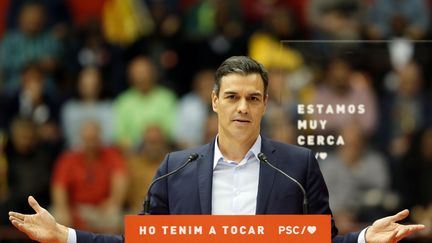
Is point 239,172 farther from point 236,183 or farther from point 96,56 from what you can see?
point 96,56

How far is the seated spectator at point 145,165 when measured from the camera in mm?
9500

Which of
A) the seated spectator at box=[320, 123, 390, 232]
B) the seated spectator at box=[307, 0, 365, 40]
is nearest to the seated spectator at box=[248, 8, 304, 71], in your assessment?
the seated spectator at box=[307, 0, 365, 40]

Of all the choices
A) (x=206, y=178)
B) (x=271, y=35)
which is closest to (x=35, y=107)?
(x=271, y=35)

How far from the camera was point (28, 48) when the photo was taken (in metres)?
10.9

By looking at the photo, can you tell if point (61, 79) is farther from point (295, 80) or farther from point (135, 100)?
point (295, 80)

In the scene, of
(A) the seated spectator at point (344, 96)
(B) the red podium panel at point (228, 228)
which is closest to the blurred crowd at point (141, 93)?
(A) the seated spectator at point (344, 96)

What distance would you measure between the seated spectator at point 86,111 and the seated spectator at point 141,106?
9cm

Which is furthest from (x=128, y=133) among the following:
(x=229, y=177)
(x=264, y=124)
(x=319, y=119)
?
(x=229, y=177)

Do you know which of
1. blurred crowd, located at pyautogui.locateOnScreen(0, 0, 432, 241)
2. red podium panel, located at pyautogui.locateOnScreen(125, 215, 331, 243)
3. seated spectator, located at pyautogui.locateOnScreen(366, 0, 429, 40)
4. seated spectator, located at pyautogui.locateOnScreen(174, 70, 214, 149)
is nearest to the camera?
red podium panel, located at pyautogui.locateOnScreen(125, 215, 331, 243)

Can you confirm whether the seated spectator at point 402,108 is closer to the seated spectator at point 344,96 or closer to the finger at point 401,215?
the seated spectator at point 344,96

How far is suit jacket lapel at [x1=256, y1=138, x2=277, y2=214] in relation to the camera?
4.85 metres

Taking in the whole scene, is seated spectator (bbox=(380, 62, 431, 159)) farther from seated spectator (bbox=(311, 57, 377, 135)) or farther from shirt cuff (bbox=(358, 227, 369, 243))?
shirt cuff (bbox=(358, 227, 369, 243))

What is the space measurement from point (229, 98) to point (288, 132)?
1357 millimetres

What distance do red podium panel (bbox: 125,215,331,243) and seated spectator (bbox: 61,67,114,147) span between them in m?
5.66
